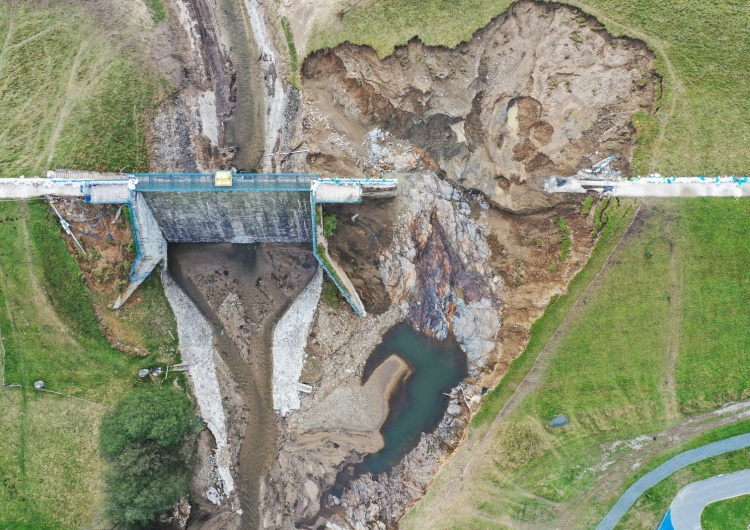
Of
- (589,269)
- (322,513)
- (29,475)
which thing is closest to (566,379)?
(589,269)

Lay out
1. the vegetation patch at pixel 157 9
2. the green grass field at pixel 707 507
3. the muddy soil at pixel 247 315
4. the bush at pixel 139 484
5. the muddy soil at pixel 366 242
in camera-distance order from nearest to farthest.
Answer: the bush at pixel 139 484 → the green grass field at pixel 707 507 → the muddy soil at pixel 366 242 → the vegetation patch at pixel 157 9 → the muddy soil at pixel 247 315

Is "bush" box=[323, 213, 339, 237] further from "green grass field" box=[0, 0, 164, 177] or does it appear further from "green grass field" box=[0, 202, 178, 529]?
"green grass field" box=[0, 202, 178, 529]

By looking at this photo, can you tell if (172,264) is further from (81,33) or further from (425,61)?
(425,61)

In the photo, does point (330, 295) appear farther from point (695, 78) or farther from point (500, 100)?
point (695, 78)

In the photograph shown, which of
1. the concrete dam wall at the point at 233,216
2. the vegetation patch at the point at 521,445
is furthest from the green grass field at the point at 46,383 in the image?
the vegetation patch at the point at 521,445

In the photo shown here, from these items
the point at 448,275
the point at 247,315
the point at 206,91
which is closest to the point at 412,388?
the point at 448,275

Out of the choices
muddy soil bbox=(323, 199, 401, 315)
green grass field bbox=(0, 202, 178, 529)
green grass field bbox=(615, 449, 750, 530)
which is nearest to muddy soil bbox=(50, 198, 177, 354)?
green grass field bbox=(0, 202, 178, 529)

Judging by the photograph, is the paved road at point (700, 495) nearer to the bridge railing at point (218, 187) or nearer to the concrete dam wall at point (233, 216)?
the concrete dam wall at point (233, 216)
